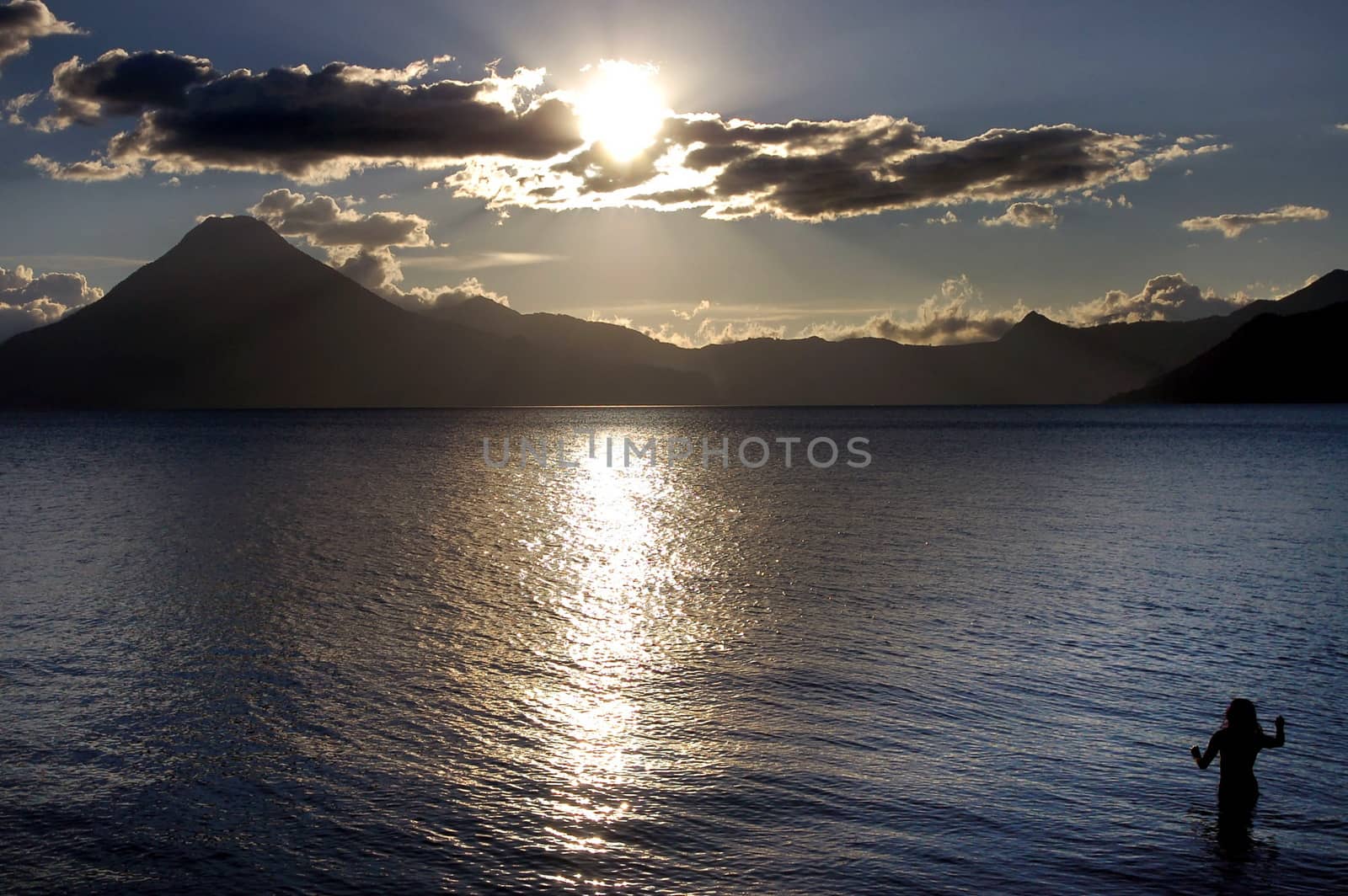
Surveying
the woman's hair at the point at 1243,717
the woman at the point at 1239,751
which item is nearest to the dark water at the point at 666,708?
the woman at the point at 1239,751

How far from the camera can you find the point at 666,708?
66.4 ft

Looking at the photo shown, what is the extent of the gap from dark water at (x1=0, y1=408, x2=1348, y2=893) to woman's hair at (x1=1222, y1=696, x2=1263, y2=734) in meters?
1.31

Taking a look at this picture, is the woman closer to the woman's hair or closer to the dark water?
the woman's hair

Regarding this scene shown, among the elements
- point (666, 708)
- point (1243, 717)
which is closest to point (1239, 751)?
point (1243, 717)

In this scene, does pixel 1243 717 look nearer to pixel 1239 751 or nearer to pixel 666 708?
pixel 1239 751

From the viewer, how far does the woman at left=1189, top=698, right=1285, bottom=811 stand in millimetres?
15359

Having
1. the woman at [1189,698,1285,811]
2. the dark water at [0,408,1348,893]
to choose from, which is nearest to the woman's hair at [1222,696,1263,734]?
the woman at [1189,698,1285,811]

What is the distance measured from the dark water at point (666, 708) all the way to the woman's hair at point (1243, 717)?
131 cm

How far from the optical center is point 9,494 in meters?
73.2

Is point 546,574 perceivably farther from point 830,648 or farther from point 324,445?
point 324,445

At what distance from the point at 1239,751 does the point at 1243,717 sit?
539 mm

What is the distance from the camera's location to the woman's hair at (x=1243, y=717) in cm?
1538

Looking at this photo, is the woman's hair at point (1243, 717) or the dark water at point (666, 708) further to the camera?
the woman's hair at point (1243, 717)

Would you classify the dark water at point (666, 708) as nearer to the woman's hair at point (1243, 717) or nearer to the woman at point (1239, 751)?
the woman at point (1239, 751)
